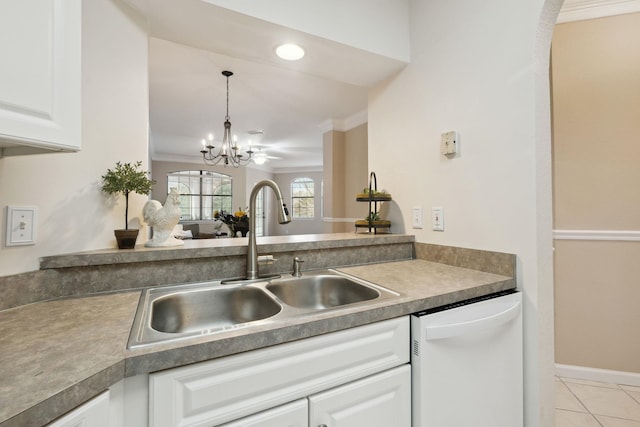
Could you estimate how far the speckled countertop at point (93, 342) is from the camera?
1.64 ft

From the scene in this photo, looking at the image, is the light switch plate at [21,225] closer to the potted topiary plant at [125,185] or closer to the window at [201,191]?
the potted topiary plant at [125,185]

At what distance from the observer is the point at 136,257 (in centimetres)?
112

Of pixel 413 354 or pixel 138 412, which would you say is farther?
pixel 413 354

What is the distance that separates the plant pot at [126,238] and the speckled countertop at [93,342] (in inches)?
7.5

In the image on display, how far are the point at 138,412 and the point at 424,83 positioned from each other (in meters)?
1.89

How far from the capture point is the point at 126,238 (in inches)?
45.4

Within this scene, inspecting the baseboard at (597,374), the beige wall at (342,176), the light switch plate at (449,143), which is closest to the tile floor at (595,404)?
the baseboard at (597,374)

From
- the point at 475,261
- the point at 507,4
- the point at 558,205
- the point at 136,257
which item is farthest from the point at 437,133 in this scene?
the point at 136,257

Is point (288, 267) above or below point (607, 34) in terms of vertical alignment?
below

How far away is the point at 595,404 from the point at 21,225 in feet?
9.94

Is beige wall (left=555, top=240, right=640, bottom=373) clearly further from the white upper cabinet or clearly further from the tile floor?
the white upper cabinet

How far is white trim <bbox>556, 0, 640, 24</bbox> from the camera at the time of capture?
1.99 m

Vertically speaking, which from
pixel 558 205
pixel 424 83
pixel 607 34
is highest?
pixel 607 34

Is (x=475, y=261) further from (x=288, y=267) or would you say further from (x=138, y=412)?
(x=138, y=412)
